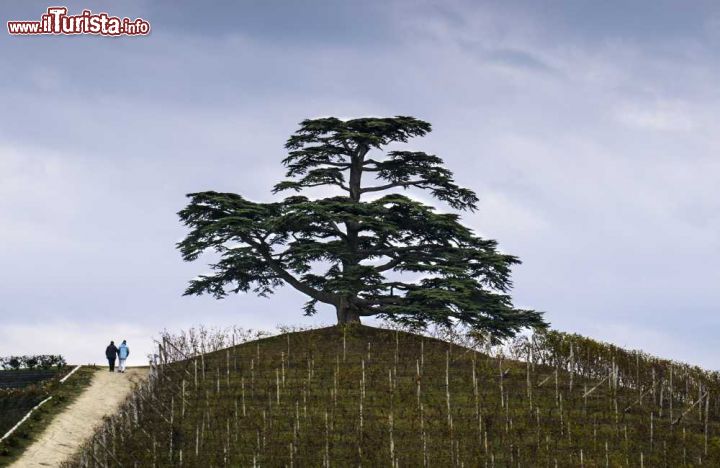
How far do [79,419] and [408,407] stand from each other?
31.9 feet

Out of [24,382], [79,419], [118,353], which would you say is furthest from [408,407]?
[24,382]

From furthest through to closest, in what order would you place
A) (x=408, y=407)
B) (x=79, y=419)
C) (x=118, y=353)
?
(x=118, y=353)
(x=79, y=419)
(x=408, y=407)

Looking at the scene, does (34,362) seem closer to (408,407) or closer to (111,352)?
(111,352)

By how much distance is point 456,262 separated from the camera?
3719 cm

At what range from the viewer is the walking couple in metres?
34.8

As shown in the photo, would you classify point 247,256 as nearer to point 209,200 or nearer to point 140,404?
point 209,200

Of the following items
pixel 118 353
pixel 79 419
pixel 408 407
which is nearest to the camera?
pixel 408 407

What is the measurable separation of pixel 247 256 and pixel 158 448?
45.0 feet

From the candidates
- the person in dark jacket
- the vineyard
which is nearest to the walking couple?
the person in dark jacket

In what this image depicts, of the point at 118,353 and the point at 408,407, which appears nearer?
the point at 408,407

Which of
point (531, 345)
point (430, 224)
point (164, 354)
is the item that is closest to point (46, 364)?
point (164, 354)

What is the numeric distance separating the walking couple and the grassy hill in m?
2.32

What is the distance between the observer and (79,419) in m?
28.4

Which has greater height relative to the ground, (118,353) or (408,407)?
(118,353)
